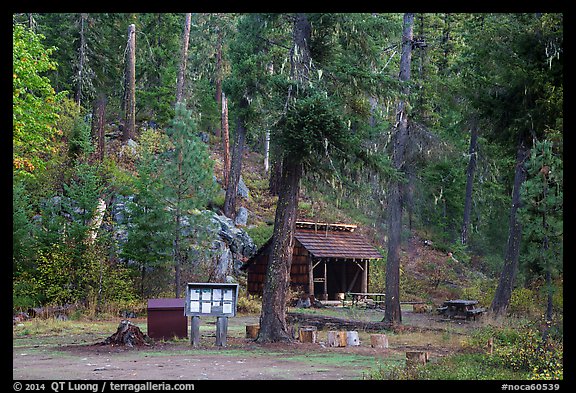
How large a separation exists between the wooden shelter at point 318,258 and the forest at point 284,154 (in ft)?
5.02

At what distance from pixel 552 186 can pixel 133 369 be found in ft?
29.4

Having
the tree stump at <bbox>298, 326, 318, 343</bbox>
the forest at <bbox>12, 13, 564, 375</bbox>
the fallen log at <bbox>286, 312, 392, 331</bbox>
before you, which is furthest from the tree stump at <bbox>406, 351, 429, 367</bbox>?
the fallen log at <bbox>286, 312, 392, 331</bbox>

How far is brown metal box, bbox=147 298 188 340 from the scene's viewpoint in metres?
17.0

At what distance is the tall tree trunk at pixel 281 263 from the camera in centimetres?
1697

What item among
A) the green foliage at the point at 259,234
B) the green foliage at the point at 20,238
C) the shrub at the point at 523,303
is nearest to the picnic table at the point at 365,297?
the green foliage at the point at 259,234

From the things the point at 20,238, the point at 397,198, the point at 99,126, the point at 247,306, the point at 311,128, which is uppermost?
the point at 99,126

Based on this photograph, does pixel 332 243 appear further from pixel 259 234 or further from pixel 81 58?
pixel 81 58

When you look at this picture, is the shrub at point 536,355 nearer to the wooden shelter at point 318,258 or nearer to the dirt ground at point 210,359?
the dirt ground at point 210,359

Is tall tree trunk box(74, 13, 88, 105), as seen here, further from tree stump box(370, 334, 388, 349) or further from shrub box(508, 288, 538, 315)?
tree stump box(370, 334, 388, 349)

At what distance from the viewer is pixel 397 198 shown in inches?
942

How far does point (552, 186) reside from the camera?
14289mm

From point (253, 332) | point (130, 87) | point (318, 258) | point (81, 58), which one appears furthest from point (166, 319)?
point (130, 87)

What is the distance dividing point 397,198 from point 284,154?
826cm
